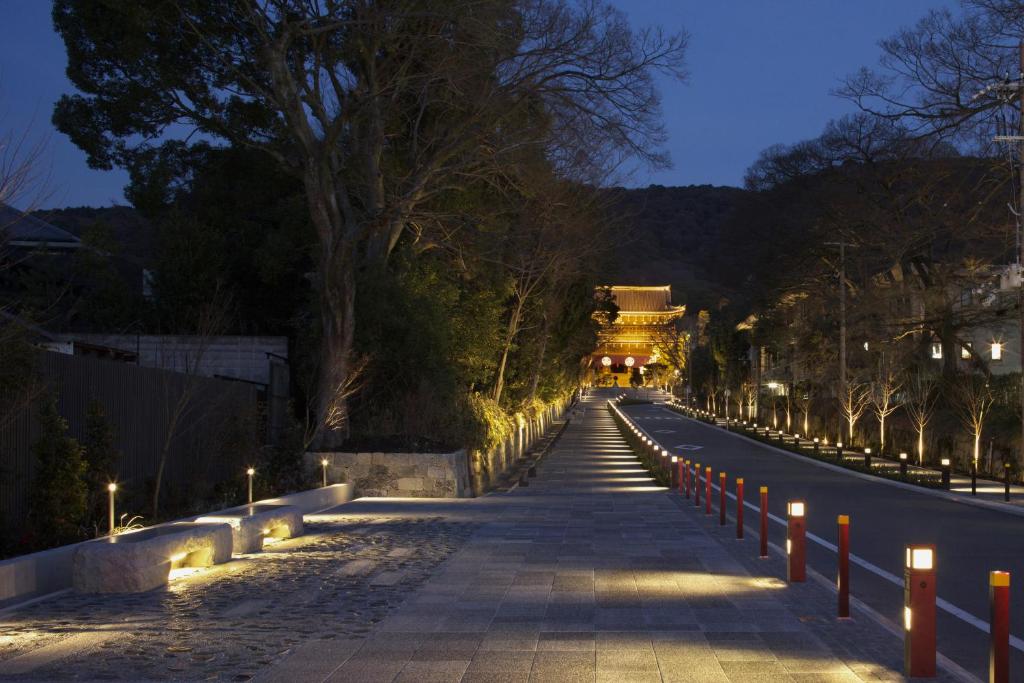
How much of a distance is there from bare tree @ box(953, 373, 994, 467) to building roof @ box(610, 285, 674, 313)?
→ 139m

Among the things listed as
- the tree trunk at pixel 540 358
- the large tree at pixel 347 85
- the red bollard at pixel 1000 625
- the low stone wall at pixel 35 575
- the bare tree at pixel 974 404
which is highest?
the large tree at pixel 347 85

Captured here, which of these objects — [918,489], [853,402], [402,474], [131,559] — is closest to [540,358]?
[853,402]

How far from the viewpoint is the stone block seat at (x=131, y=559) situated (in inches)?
439

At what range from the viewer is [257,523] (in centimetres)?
1494

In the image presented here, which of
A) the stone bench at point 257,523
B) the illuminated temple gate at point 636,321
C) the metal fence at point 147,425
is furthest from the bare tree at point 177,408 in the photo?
the illuminated temple gate at point 636,321

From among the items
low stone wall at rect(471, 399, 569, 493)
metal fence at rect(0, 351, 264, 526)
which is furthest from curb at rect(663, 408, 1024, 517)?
metal fence at rect(0, 351, 264, 526)

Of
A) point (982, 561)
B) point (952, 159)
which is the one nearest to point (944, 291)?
point (952, 159)

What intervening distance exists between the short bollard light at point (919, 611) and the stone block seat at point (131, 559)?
7227 millimetres

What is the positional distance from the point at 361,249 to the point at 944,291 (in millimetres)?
23744

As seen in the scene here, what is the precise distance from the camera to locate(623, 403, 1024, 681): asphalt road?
1041cm

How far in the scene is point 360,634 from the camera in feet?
30.2

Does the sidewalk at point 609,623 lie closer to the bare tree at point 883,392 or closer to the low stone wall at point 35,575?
the low stone wall at point 35,575

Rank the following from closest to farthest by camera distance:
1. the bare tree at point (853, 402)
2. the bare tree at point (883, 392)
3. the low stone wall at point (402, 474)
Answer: the low stone wall at point (402, 474) < the bare tree at point (883, 392) < the bare tree at point (853, 402)

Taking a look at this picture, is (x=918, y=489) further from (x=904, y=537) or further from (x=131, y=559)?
(x=131, y=559)
